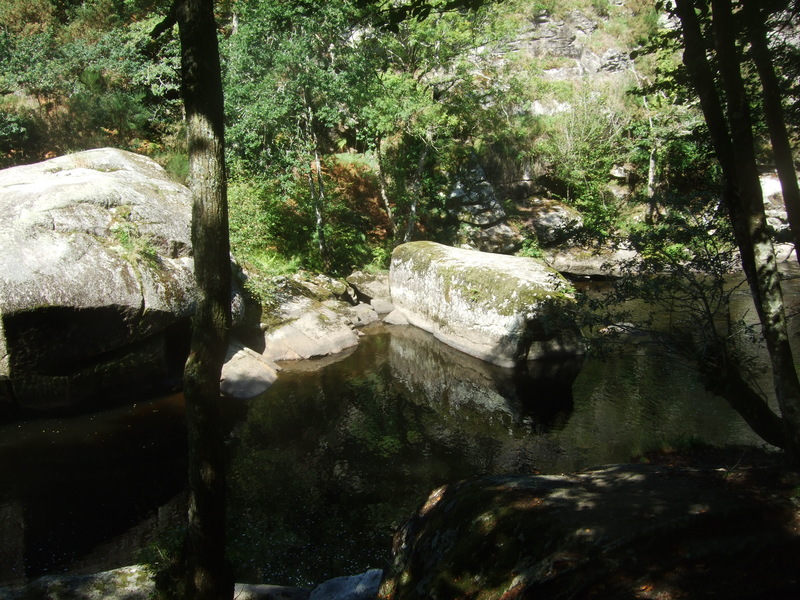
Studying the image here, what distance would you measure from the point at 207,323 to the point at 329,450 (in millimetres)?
6253

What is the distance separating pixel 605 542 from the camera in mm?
3764

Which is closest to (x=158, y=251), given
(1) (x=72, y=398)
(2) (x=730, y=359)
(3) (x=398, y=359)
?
(1) (x=72, y=398)

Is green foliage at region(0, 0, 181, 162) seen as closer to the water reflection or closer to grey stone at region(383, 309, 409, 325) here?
grey stone at region(383, 309, 409, 325)

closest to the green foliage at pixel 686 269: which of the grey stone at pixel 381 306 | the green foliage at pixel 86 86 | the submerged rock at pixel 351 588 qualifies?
the submerged rock at pixel 351 588

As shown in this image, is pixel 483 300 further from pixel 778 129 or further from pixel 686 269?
pixel 778 129

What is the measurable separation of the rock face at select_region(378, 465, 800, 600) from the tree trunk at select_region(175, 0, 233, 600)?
5.76ft

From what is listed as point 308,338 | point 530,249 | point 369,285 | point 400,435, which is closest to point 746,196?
point 400,435

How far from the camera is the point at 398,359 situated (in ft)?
50.8

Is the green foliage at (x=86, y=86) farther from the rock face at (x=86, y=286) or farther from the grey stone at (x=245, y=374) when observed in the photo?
the grey stone at (x=245, y=374)

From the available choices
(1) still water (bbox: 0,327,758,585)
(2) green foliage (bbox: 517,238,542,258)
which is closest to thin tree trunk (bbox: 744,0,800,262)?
(1) still water (bbox: 0,327,758,585)

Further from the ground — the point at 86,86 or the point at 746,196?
the point at 86,86

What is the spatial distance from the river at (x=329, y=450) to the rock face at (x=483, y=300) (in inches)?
25.3

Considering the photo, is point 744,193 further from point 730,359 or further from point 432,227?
point 432,227

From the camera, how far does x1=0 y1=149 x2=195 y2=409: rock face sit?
1053 centimetres
